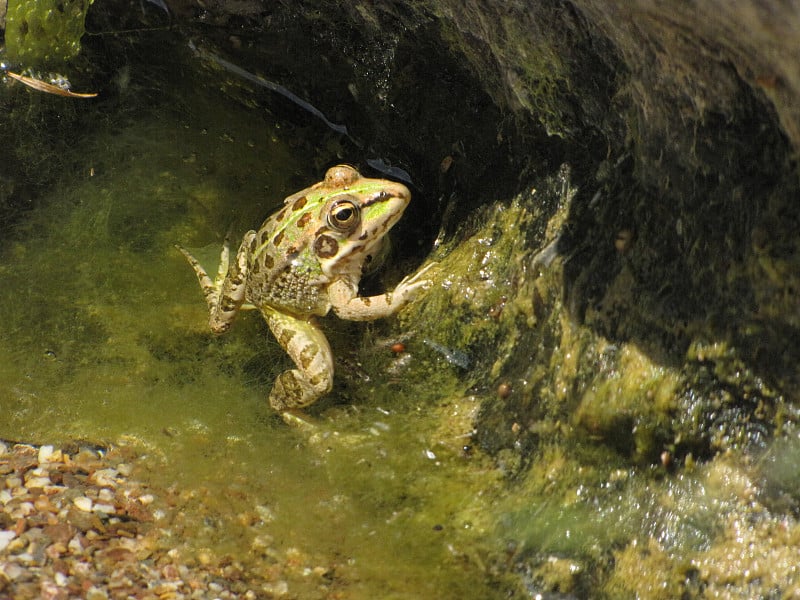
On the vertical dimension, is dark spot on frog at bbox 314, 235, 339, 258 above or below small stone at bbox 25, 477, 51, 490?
above

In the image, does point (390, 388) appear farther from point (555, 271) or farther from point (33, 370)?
point (33, 370)

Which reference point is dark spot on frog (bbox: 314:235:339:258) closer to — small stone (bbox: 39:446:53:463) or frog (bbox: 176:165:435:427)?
frog (bbox: 176:165:435:427)

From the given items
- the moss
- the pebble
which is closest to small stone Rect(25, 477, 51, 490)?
the pebble

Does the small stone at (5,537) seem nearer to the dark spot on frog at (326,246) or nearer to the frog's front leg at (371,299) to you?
the frog's front leg at (371,299)

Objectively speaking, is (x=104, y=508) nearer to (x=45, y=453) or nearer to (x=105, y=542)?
(x=105, y=542)

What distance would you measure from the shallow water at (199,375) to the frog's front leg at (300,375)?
0.09 meters

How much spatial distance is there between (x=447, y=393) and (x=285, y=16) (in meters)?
2.32

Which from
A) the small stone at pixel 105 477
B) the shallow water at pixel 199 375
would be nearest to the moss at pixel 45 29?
the shallow water at pixel 199 375

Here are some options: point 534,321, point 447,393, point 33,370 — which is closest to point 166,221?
point 33,370

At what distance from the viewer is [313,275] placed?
12.4ft

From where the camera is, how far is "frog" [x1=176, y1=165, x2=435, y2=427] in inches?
142

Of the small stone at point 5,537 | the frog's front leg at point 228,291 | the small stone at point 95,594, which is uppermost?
the frog's front leg at point 228,291

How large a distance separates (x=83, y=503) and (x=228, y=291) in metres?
1.27

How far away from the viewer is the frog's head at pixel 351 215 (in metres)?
3.66
